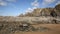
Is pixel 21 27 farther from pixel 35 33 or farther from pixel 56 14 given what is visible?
pixel 56 14

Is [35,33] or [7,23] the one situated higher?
[7,23]

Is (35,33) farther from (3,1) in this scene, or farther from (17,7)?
(3,1)

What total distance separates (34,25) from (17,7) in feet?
2.03

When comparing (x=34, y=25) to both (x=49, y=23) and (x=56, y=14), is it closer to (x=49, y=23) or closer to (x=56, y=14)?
(x=49, y=23)

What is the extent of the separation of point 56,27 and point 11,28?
1108 mm

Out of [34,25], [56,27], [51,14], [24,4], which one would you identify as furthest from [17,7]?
[56,27]

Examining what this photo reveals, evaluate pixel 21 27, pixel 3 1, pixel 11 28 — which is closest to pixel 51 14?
pixel 21 27

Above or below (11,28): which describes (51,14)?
above

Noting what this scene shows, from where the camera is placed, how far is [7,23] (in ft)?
9.57

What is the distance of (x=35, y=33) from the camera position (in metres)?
2.88

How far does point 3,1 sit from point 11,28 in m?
0.70

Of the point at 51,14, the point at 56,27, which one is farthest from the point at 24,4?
the point at 56,27

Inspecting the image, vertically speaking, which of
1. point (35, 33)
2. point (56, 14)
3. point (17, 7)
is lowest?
point (35, 33)

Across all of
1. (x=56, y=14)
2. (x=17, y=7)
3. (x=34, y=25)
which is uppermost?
(x=17, y=7)
